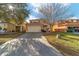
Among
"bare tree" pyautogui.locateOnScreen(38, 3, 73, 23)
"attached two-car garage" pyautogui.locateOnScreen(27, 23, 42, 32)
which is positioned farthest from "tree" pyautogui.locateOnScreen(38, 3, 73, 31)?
"attached two-car garage" pyautogui.locateOnScreen(27, 23, 42, 32)

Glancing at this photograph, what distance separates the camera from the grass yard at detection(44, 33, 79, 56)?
2.21m

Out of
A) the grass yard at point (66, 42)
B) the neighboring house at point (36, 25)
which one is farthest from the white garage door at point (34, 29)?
the grass yard at point (66, 42)

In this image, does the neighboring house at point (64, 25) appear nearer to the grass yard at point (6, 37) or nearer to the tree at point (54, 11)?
the tree at point (54, 11)

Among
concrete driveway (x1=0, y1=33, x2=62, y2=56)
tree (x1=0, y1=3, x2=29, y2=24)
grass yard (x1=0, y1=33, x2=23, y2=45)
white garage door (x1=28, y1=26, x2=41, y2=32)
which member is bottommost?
concrete driveway (x1=0, y1=33, x2=62, y2=56)

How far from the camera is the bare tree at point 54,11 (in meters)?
2.22

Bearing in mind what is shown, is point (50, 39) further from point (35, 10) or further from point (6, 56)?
point (6, 56)

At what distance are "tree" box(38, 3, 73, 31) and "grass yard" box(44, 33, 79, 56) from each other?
0.21 metres

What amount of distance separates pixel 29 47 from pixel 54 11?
1.80ft

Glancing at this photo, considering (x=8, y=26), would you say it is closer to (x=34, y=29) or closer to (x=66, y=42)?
(x=34, y=29)

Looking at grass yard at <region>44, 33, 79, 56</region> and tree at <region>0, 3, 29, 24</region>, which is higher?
tree at <region>0, 3, 29, 24</region>

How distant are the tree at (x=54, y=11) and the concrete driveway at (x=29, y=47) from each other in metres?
0.27

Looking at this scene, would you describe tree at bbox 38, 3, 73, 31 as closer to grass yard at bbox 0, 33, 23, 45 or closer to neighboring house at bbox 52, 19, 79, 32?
neighboring house at bbox 52, 19, 79, 32

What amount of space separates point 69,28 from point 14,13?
72 centimetres

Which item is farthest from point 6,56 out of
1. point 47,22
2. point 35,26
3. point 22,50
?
point 47,22
